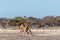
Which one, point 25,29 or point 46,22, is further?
point 46,22

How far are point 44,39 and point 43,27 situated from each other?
19078mm

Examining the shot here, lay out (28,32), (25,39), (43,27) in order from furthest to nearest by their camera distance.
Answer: (43,27) → (28,32) → (25,39)

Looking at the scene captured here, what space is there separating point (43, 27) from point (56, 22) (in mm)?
5293

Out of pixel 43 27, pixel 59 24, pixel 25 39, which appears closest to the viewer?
pixel 25 39

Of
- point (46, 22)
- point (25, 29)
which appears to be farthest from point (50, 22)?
point (25, 29)

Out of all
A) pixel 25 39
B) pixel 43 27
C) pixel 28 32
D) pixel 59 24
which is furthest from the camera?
pixel 59 24

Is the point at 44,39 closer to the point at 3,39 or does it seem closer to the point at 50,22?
the point at 3,39

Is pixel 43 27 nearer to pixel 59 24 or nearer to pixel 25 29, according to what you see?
pixel 59 24

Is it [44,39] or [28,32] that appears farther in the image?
[28,32]

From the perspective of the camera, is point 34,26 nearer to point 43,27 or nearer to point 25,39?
point 43,27

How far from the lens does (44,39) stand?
74.0 feet

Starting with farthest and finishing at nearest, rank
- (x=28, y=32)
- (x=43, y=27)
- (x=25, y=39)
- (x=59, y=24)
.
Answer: (x=59, y=24)
(x=43, y=27)
(x=28, y=32)
(x=25, y=39)

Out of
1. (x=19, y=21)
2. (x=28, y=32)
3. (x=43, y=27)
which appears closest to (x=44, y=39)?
(x=28, y=32)

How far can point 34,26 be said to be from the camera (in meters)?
42.0
